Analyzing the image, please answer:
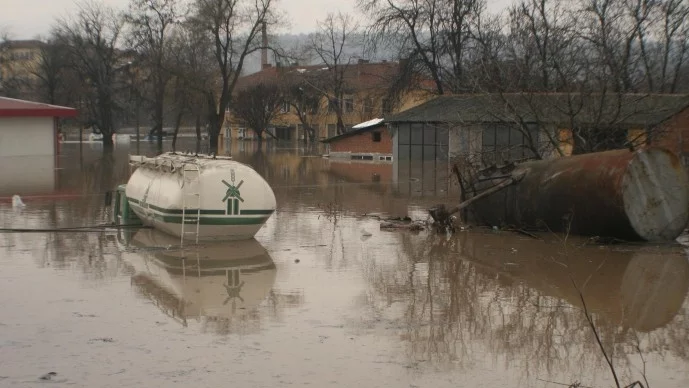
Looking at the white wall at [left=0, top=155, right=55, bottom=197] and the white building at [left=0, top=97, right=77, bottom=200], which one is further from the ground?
the white building at [left=0, top=97, right=77, bottom=200]

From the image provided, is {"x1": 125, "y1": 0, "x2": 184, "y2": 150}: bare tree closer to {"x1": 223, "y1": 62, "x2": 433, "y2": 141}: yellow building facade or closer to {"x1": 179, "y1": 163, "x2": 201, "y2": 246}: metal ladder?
{"x1": 223, "y1": 62, "x2": 433, "y2": 141}: yellow building facade

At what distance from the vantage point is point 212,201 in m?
15.2

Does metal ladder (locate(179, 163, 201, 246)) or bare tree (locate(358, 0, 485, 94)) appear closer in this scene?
metal ladder (locate(179, 163, 201, 246))

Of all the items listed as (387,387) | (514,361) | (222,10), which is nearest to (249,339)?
(387,387)

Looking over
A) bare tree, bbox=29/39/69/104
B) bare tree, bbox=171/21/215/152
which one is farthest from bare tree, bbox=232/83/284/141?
bare tree, bbox=29/39/69/104

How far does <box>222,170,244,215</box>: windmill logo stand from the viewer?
1520 cm

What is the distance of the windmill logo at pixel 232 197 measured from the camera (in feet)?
49.9

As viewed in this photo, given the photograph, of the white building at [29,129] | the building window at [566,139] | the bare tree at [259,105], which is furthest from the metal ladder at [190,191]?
the bare tree at [259,105]

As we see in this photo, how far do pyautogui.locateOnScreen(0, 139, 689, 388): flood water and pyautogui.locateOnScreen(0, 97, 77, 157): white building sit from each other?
101 feet

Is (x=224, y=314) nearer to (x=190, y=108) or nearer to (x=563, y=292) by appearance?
(x=563, y=292)

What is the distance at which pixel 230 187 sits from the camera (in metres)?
15.2

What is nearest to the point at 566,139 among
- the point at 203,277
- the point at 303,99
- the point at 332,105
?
the point at 203,277

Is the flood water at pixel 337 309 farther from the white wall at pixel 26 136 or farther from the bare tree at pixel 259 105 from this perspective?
the bare tree at pixel 259 105

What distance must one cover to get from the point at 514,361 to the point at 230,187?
7.96 m
